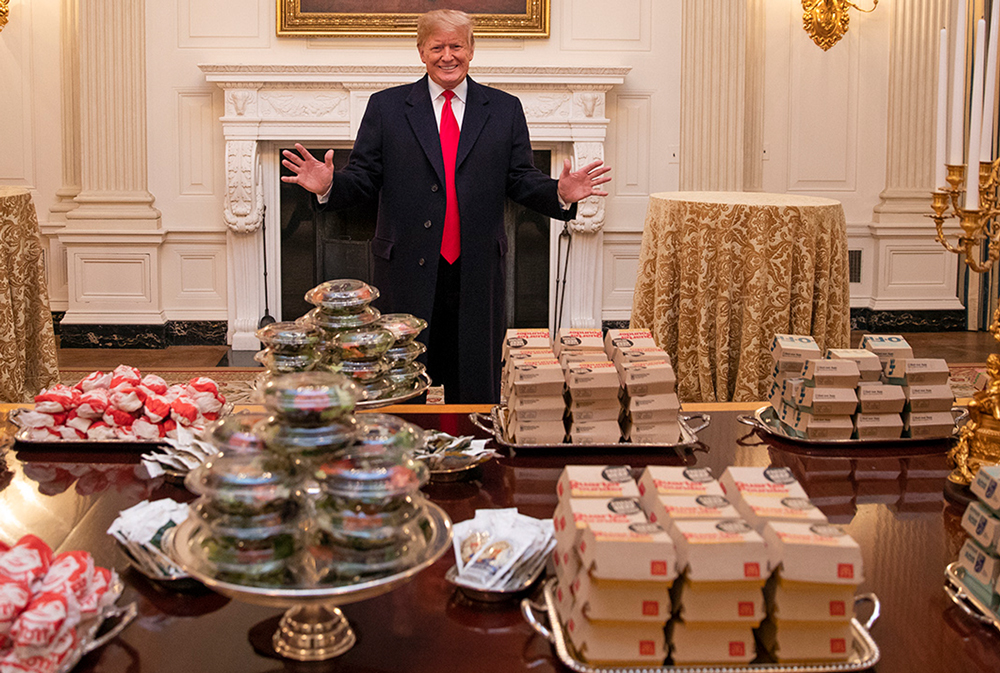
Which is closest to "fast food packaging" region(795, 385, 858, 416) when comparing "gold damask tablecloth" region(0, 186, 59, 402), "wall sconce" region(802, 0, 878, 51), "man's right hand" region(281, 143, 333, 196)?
"man's right hand" region(281, 143, 333, 196)

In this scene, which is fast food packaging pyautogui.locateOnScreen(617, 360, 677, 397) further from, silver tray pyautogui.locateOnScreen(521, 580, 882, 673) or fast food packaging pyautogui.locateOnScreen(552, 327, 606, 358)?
silver tray pyautogui.locateOnScreen(521, 580, 882, 673)

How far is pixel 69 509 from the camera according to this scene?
1.54 meters

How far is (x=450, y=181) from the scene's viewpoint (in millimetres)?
3049

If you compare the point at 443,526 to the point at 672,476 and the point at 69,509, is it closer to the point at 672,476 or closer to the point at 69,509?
the point at 672,476

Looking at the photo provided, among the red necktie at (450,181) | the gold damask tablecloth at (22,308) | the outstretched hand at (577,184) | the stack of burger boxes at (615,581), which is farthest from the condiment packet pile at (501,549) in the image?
the gold damask tablecloth at (22,308)

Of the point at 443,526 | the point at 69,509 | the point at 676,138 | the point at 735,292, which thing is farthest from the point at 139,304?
the point at 443,526

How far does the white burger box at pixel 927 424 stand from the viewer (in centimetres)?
192

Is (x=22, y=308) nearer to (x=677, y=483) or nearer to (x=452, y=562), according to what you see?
(x=452, y=562)

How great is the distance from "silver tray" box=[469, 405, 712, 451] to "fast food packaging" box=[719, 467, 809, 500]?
1.79 ft

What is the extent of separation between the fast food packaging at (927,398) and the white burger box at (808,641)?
90 centimetres

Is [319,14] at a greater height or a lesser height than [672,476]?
greater

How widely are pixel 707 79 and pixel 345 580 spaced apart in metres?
5.44

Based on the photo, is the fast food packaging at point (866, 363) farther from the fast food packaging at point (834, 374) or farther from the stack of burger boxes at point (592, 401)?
the stack of burger boxes at point (592, 401)

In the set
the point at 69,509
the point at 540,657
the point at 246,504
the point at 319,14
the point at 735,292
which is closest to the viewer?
the point at 246,504
